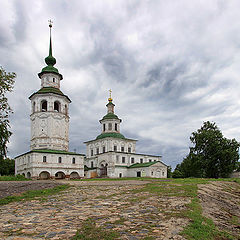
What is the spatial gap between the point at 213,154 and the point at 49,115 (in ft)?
103

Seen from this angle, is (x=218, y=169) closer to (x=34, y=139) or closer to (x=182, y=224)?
(x=34, y=139)

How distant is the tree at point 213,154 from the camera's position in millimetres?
43750

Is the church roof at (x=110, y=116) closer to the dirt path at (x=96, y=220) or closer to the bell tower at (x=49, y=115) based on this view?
the bell tower at (x=49, y=115)

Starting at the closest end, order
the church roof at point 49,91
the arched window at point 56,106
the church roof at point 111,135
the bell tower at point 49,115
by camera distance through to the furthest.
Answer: the bell tower at point 49,115 < the church roof at point 49,91 < the arched window at point 56,106 < the church roof at point 111,135

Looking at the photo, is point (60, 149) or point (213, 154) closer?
point (60, 149)

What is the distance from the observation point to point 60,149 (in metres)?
42.3

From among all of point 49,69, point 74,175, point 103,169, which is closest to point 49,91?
point 49,69

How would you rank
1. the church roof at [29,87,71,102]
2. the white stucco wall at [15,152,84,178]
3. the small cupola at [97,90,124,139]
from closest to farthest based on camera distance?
1. the white stucco wall at [15,152,84,178]
2. the church roof at [29,87,71,102]
3. the small cupola at [97,90,124,139]

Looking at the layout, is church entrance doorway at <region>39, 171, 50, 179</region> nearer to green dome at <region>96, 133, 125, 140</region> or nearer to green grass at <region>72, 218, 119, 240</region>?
green dome at <region>96, 133, 125, 140</region>

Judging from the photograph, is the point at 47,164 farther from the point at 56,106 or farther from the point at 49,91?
the point at 49,91

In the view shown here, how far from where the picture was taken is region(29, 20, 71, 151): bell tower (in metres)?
41.8

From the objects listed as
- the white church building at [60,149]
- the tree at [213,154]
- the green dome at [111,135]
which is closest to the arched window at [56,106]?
the white church building at [60,149]

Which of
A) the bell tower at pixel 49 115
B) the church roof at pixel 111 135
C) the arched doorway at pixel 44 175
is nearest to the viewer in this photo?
the arched doorway at pixel 44 175

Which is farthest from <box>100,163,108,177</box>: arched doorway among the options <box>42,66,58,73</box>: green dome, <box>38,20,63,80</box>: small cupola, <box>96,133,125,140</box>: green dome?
<box>42,66,58,73</box>: green dome
